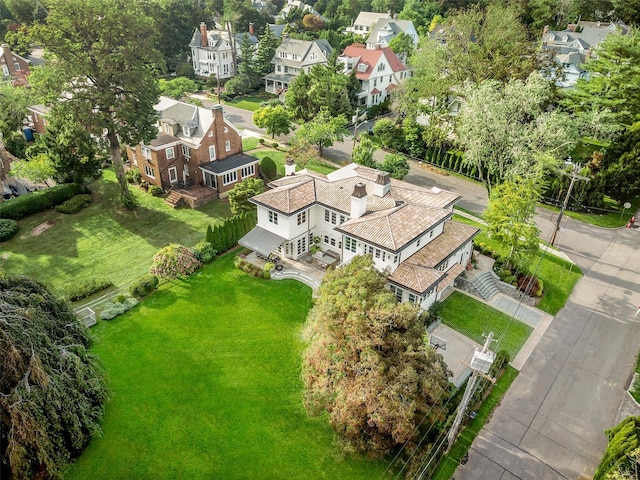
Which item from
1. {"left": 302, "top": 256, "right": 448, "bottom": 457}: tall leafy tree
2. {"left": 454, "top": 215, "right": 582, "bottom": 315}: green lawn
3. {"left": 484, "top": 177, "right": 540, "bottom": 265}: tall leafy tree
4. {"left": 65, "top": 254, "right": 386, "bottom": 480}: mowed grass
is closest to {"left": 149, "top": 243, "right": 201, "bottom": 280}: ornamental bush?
{"left": 65, "top": 254, "right": 386, "bottom": 480}: mowed grass

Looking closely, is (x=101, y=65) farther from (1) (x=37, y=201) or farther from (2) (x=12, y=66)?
(2) (x=12, y=66)

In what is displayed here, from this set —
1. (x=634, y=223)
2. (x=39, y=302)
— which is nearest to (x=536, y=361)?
(x=634, y=223)

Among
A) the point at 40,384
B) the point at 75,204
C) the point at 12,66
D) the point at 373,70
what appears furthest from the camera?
the point at 12,66

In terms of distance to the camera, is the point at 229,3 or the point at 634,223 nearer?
the point at 634,223

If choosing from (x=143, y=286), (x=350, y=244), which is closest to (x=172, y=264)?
(x=143, y=286)

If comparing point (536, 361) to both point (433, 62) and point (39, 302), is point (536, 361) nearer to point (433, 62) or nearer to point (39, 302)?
point (39, 302)

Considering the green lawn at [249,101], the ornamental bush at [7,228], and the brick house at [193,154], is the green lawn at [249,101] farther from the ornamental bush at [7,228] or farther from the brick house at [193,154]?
the ornamental bush at [7,228]

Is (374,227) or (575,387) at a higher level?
(374,227)
